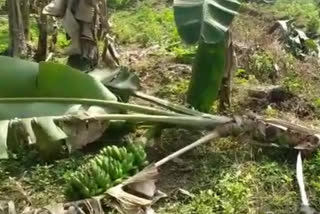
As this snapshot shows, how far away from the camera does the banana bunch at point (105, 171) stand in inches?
103

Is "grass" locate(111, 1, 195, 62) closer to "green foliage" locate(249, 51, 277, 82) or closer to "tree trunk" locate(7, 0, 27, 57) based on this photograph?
"green foliage" locate(249, 51, 277, 82)

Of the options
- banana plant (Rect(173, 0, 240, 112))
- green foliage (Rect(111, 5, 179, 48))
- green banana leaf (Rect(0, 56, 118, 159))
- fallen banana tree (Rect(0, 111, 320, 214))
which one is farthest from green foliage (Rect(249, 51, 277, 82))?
green banana leaf (Rect(0, 56, 118, 159))

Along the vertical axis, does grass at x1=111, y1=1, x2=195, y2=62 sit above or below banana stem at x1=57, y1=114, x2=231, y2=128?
above

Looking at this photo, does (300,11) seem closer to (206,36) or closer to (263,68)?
(263,68)

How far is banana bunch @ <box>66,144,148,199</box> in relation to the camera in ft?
8.60

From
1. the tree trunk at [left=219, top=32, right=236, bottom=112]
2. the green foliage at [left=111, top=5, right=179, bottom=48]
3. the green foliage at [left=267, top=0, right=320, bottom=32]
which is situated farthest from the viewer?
the green foliage at [left=267, top=0, right=320, bottom=32]

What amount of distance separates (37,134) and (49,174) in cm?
27

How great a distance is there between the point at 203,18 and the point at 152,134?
2.20 feet

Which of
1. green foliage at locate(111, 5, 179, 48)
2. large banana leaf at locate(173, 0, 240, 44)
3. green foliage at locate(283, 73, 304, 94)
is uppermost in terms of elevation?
large banana leaf at locate(173, 0, 240, 44)

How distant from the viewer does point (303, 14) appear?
573 centimetres

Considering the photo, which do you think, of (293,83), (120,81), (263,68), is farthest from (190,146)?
(263,68)

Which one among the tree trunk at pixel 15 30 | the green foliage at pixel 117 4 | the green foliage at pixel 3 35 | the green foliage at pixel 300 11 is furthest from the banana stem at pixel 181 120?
the green foliage at pixel 117 4

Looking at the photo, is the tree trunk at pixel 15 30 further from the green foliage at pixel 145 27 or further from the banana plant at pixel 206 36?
the banana plant at pixel 206 36

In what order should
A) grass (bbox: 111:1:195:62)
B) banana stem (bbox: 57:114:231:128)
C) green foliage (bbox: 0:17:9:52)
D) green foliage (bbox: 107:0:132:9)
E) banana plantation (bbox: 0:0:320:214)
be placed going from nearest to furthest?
banana plantation (bbox: 0:0:320:214) < banana stem (bbox: 57:114:231:128) < grass (bbox: 111:1:195:62) < green foliage (bbox: 0:17:9:52) < green foliage (bbox: 107:0:132:9)
